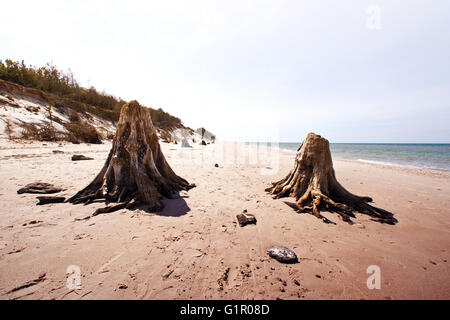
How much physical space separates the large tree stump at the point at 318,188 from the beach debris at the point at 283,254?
1.92 metres

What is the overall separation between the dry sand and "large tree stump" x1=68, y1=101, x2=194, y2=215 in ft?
1.25

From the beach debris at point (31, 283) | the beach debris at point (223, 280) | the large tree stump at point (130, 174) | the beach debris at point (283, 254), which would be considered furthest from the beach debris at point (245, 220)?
the beach debris at point (31, 283)

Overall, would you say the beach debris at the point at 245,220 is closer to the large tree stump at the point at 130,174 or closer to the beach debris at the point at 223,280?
the beach debris at the point at 223,280

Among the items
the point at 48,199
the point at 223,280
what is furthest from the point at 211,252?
the point at 48,199

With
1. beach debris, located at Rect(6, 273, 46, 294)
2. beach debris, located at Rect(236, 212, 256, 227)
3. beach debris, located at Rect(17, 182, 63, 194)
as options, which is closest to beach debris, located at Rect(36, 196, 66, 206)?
beach debris, located at Rect(17, 182, 63, 194)

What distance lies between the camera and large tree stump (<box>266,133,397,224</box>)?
176 inches

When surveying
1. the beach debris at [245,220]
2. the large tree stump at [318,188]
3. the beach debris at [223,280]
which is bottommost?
the beach debris at [223,280]

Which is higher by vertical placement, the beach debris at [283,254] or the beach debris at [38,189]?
the beach debris at [38,189]

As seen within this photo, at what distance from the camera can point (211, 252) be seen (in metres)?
2.77

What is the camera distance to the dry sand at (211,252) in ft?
6.82

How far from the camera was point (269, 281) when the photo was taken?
2.23 metres

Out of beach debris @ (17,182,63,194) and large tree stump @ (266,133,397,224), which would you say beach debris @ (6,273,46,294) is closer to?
beach debris @ (17,182,63,194)

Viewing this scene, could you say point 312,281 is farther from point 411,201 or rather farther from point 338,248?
point 411,201
